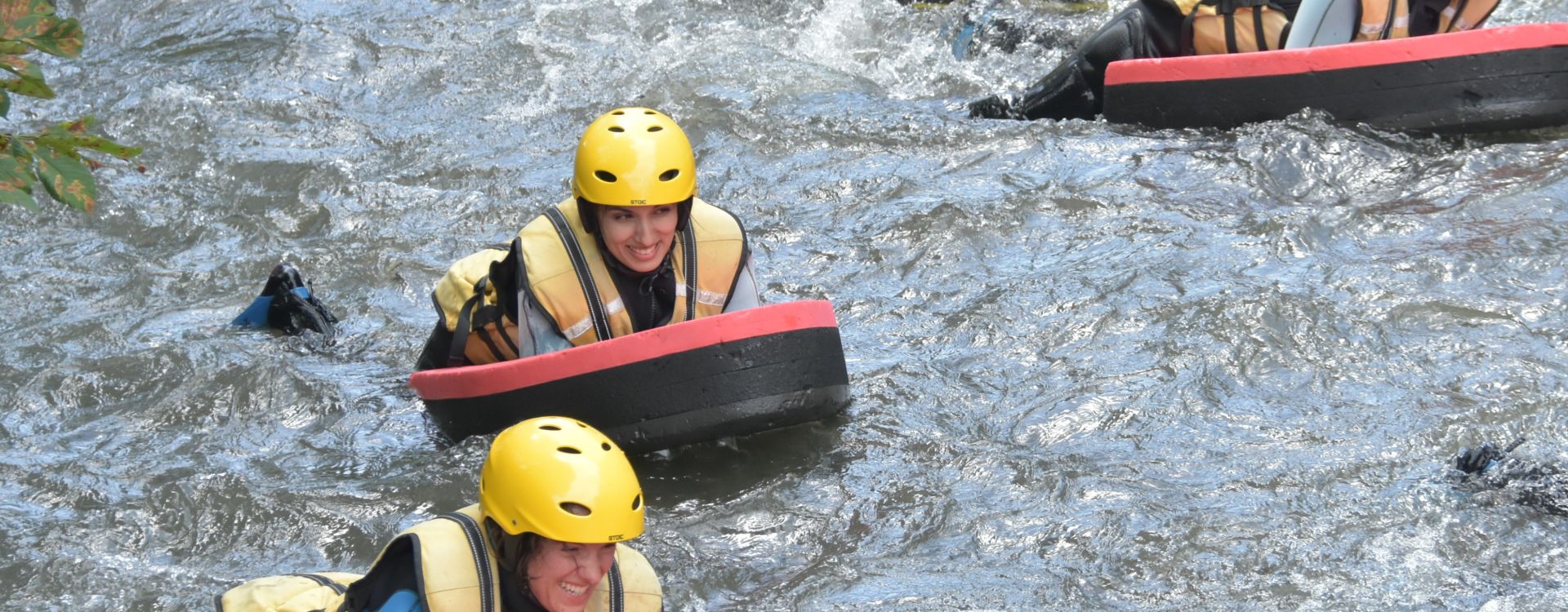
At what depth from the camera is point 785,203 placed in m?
7.61

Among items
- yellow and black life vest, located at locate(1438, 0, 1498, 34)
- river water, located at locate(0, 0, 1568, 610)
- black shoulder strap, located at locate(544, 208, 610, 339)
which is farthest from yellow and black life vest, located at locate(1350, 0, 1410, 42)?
black shoulder strap, located at locate(544, 208, 610, 339)

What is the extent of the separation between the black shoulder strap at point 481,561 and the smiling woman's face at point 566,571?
0.28 ft

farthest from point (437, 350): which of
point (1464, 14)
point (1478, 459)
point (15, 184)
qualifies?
point (1464, 14)

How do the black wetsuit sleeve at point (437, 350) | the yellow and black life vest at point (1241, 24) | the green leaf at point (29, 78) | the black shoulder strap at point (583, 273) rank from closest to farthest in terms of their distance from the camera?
the green leaf at point (29, 78) < the black shoulder strap at point (583, 273) < the black wetsuit sleeve at point (437, 350) < the yellow and black life vest at point (1241, 24)

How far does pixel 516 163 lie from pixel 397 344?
2.20 m

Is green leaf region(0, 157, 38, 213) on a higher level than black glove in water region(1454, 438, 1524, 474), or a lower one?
Result: higher

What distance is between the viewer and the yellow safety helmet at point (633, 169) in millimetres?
4566

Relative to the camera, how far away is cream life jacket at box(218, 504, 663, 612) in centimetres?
329

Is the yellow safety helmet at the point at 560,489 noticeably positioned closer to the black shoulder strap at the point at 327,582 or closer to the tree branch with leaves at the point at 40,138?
the black shoulder strap at the point at 327,582

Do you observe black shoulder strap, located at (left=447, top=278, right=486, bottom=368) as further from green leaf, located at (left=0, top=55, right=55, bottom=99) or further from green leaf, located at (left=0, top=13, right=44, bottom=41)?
green leaf, located at (left=0, top=13, right=44, bottom=41)

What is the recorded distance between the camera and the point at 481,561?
3373 mm

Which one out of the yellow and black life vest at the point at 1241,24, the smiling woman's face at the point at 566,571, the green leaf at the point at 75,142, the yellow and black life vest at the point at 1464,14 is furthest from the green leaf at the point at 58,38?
the yellow and black life vest at the point at 1464,14

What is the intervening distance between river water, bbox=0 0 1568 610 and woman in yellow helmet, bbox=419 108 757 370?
1.44ft

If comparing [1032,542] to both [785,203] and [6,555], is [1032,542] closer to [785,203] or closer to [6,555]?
[6,555]
